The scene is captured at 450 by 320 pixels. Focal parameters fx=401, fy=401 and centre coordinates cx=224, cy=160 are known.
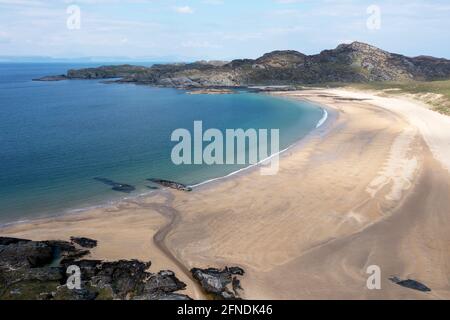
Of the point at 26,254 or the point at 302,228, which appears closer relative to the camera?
the point at 26,254

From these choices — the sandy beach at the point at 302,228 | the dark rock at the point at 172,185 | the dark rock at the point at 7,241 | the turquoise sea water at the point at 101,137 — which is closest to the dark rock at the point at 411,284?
the sandy beach at the point at 302,228

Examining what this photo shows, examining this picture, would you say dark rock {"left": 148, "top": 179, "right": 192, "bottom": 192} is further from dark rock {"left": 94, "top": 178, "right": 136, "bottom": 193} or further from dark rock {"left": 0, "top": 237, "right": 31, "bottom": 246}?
dark rock {"left": 0, "top": 237, "right": 31, "bottom": 246}

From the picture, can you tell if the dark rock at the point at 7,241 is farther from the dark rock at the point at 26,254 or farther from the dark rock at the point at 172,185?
the dark rock at the point at 172,185

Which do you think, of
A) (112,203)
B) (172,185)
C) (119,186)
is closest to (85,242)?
(112,203)

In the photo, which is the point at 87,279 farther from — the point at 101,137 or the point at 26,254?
the point at 101,137

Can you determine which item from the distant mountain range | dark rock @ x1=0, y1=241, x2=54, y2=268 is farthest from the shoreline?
the distant mountain range

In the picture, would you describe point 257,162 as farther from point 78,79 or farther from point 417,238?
point 78,79

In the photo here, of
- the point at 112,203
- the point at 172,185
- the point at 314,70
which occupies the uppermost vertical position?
the point at 314,70
